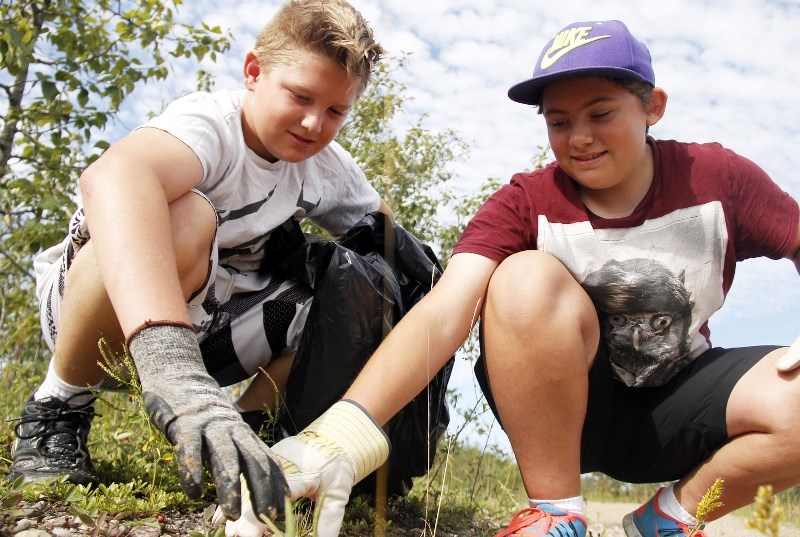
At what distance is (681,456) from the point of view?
231 centimetres

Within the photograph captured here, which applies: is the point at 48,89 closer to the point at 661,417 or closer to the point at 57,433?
the point at 57,433

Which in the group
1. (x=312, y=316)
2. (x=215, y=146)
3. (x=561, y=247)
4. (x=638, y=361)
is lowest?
(x=638, y=361)

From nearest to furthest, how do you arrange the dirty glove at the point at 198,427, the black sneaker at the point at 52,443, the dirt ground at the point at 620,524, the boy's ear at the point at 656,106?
the dirty glove at the point at 198,427 → the black sneaker at the point at 52,443 → the boy's ear at the point at 656,106 → the dirt ground at the point at 620,524

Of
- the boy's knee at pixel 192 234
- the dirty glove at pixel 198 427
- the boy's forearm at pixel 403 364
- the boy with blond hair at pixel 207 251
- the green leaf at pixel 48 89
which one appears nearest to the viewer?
the dirty glove at pixel 198 427

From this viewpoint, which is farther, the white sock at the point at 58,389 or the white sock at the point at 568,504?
the white sock at the point at 58,389

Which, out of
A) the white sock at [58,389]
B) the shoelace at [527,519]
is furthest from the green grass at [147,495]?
the shoelace at [527,519]

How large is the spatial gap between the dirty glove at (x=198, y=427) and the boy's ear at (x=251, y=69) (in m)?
1.11

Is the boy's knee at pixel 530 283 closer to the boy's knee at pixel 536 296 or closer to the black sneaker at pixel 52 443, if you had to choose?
the boy's knee at pixel 536 296

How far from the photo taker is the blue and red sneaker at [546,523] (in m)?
1.98

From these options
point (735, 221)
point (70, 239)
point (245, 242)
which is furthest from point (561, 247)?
point (70, 239)

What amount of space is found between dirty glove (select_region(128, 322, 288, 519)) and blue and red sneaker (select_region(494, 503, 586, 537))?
77 centimetres

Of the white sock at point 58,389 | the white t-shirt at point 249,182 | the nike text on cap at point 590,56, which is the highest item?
the nike text on cap at point 590,56

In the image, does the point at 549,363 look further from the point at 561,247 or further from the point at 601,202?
the point at 601,202

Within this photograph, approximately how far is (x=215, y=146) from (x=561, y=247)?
1.04 meters
